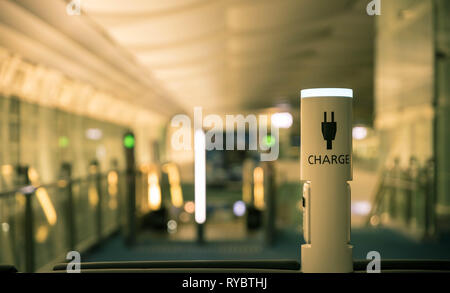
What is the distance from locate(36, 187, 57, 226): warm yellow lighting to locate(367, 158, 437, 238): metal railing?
16.9 ft

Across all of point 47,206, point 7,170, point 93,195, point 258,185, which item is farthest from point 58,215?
point 258,185

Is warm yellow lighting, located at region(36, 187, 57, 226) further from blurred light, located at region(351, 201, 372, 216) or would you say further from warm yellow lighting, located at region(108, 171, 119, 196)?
blurred light, located at region(351, 201, 372, 216)

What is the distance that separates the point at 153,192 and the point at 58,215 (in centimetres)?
235

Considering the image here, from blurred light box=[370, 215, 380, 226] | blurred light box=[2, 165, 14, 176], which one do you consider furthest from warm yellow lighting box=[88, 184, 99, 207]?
blurred light box=[370, 215, 380, 226]

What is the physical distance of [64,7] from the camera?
16.5 ft

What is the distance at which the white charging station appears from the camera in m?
2.59

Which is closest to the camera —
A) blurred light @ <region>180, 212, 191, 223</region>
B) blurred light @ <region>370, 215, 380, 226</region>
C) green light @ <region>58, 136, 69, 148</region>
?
blurred light @ <region>370, 215, 380, 226</region>

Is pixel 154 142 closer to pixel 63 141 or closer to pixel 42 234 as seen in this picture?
pixel 63 141

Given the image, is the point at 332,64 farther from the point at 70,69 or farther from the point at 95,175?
the point at 95,175

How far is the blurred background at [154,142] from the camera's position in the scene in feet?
16.5

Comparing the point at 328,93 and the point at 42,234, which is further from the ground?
the point at 328,93

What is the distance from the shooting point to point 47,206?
17.3 ft

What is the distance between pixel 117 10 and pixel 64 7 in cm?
141

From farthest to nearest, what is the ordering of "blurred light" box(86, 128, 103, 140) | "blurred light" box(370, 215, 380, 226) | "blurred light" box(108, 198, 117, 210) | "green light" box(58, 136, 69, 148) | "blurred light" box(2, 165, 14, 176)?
"blurred light" box(86, 128, 103, 140) → "green light" box(58, 136, 69, 148) → "blurred light" box(370, 215, 380, 226) → "blurred light" box(2, 165, 14, 176) → "blurred light" box(108, 198, 117, 210)
